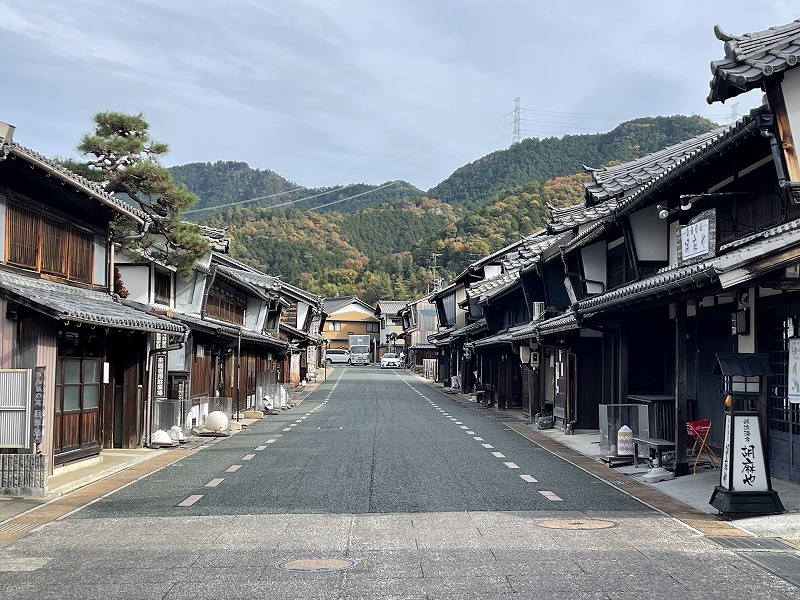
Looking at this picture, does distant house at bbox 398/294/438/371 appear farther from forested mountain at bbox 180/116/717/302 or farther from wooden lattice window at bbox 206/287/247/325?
wooden lattice window at bbox 206/287/247/325

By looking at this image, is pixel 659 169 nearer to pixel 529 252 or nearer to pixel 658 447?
pixel 658 447

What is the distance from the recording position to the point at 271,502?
13.1m

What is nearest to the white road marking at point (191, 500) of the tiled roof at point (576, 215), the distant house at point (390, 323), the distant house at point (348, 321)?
the tiled roof at point (576, 215)

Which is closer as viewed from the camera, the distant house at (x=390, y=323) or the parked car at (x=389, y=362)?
the parked car at (x=389, y=362)

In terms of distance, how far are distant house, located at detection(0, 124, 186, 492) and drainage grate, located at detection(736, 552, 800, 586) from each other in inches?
417

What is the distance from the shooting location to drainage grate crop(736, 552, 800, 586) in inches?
336

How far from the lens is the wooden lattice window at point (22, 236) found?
15.4 metres

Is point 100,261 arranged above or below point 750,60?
below

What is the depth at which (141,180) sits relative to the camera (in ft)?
74.1

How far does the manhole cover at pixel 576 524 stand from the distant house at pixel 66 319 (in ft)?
26.9

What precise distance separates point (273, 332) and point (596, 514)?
130ft

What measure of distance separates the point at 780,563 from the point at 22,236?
13469mm

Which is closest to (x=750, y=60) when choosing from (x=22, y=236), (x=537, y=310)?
(x=22, y=236)

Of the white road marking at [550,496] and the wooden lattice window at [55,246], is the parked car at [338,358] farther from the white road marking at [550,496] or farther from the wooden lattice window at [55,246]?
the white road marking at [550,496]
